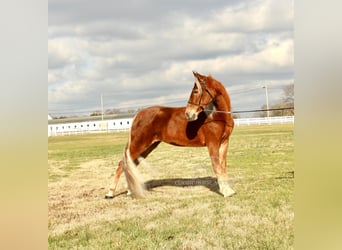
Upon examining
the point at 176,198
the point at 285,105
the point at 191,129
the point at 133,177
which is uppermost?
the point at 285,105

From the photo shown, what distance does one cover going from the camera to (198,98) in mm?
2219

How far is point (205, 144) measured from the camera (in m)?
2.27

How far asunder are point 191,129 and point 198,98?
17 centimetres

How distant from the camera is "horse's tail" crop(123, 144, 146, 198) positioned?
2.30m

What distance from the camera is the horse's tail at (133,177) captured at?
2.30 m

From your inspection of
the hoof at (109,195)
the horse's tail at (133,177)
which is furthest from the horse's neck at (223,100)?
the hoof at (109,195)

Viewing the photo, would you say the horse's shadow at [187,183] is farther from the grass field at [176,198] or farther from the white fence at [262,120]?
the white fence at [262,120]

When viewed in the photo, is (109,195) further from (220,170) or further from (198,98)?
(198,98)

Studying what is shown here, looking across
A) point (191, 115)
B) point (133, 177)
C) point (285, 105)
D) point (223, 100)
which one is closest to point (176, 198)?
point (133, 177)
